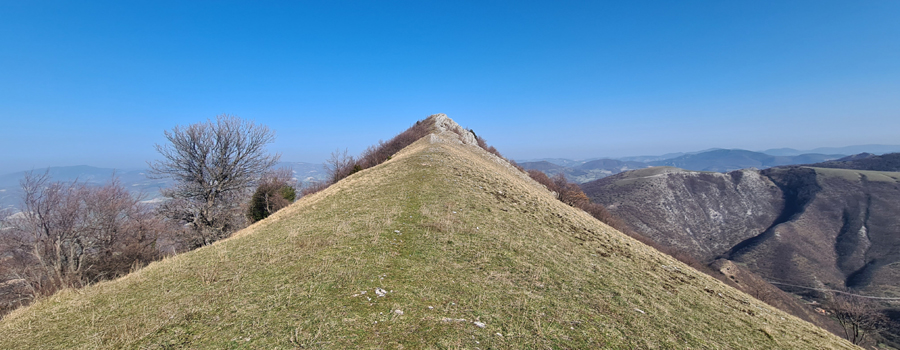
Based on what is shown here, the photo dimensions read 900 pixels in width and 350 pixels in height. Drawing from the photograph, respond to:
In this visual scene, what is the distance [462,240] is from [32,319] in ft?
32.6

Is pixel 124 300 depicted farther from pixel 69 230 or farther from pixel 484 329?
pixel 69 230

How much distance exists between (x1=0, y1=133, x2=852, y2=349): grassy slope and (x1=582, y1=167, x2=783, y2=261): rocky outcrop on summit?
9737 centimetres

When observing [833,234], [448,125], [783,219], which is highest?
[448,125]

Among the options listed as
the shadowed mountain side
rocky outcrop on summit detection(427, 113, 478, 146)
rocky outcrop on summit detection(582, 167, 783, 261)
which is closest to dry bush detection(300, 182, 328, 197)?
rocky outcrop on summit detection(427, 113, 478, 146)

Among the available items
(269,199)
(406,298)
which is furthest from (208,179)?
(406,298)

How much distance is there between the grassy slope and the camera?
18.2 ft

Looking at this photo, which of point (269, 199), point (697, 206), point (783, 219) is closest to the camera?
point (269, 199)

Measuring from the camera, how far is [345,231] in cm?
1093

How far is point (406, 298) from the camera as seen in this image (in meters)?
6.75

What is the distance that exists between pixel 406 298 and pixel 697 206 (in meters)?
151

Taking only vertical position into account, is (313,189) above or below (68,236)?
above

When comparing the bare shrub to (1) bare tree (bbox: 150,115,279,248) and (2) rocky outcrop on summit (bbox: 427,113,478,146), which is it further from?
(2) rocky outcrop on summit (bbox: 427,113,478,146)

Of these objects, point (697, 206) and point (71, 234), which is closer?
point (71, 234)

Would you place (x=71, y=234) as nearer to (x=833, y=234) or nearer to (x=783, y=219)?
(x=833, y=234)
